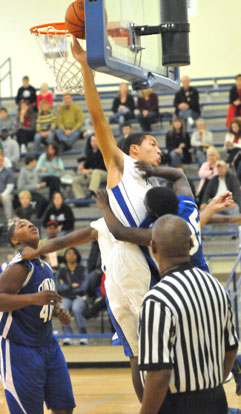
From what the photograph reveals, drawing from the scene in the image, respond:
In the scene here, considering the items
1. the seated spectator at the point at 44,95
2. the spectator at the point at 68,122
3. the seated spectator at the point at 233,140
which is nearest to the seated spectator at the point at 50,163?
the spectator at the point at 68,122

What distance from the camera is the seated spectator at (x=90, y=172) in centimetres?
1400

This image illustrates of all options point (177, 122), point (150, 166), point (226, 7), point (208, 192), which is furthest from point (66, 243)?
point (226, 7)

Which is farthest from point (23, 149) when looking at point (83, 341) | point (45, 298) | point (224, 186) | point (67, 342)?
point (45, 298)

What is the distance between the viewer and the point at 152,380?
124 inches

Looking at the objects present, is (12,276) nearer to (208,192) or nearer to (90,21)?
(90,21)

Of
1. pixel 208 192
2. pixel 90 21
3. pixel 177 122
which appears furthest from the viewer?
pixel 177 122

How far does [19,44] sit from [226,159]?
6984mm

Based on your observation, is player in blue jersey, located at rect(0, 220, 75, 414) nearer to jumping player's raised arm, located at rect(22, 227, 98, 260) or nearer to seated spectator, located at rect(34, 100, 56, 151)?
jumping player's raised arm, located at rect(22, 227, 98, 260)

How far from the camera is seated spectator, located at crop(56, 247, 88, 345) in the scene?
11695mm

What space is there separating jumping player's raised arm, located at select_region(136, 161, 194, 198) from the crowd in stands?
6971 mm

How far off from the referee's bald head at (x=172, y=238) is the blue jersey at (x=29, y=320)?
7.85 feet

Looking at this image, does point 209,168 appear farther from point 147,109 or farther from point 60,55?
point 60,55

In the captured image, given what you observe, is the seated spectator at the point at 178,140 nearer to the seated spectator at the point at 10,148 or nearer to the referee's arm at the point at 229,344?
the seated spectator at the point at 10,148

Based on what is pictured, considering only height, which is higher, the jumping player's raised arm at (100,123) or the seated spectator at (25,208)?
the jumping player's raised arm at (100,123)
